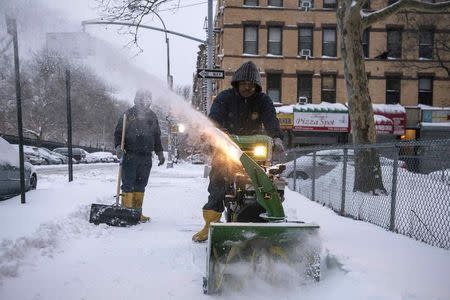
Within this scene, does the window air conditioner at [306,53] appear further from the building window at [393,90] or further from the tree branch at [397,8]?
the tree branch at [397,8]

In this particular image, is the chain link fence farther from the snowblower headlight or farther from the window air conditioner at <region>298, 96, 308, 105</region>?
the window air conditioner at <region>298, 96, 308, 105</region>

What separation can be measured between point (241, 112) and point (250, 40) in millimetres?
21684

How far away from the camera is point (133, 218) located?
5.55 metres

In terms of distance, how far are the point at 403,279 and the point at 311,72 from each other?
23305mm

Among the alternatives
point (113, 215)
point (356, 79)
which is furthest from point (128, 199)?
point (356, 79)

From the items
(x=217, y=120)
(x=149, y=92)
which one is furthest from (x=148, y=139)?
(x=217, y=120)


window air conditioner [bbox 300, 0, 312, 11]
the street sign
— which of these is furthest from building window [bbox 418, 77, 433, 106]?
the street sign

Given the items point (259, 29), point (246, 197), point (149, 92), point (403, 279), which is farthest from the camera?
point (259, 29)

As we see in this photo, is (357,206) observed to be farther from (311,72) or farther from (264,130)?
(311,72)

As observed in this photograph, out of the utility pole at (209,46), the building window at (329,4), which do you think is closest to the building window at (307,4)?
the building window at (329,4)

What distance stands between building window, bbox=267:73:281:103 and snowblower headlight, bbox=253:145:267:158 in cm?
2186

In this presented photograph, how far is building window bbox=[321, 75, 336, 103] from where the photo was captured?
25.2 metres

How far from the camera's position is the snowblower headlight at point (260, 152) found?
362 centimetres

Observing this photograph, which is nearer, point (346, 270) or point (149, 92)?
point (346, 270)
